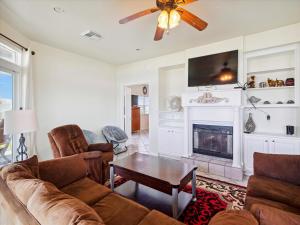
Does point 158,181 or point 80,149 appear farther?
point 80,149

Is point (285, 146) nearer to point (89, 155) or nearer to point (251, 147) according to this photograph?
point (251, 147)

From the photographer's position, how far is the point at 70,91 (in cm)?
411

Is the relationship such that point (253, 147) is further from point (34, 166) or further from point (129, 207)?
point (34, 166)

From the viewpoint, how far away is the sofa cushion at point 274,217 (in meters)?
0.91

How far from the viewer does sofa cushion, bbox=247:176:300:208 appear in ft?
4.65

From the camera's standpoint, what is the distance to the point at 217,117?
11.6ft

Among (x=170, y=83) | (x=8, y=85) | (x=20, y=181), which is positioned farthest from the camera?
(x=170, y=83)

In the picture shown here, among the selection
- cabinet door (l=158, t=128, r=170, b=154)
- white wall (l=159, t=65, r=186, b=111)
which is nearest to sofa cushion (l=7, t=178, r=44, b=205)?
cabinet door (l=158, t=128, r=170, b=154)

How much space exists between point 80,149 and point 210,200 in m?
2.20

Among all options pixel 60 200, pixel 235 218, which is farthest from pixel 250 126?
pixel 60 200

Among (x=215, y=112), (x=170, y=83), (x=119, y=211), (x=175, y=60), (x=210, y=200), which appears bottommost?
(x=210, y=200)

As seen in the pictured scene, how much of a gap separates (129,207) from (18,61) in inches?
134

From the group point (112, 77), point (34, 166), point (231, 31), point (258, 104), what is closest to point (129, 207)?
point (34, 166)

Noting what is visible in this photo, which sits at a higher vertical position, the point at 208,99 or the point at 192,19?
the point at 192,19
